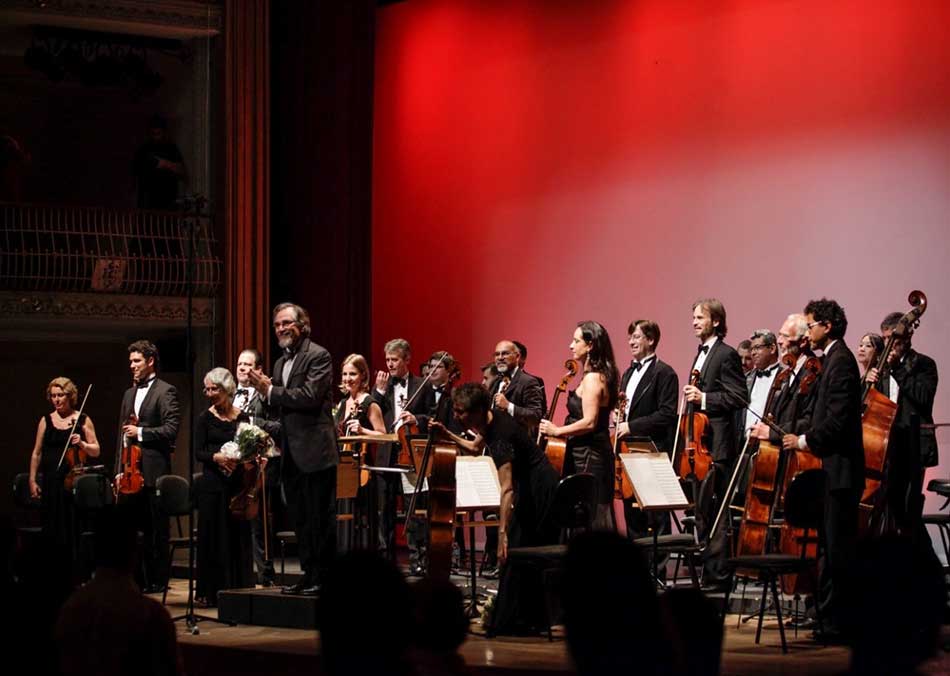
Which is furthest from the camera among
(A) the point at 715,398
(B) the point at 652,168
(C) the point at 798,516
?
(B) the point at 652,168

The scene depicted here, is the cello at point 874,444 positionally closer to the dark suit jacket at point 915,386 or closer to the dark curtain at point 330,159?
the dark suit jacket at point 915,386

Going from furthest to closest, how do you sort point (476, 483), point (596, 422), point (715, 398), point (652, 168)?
1. point (652, 168)
2. point (715, 398)
3. point (596, 422)
4. point (476, 483)

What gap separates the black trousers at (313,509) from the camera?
22.3 feet

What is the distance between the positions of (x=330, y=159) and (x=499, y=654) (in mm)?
6787

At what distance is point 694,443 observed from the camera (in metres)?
7.79

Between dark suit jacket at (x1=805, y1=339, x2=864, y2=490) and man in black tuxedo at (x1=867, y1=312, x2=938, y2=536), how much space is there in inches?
16.0

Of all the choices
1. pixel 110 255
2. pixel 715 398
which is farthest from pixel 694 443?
pixel 110 255

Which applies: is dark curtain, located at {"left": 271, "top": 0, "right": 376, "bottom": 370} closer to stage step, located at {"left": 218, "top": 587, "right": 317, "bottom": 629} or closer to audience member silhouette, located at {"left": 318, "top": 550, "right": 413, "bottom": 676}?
stage step, located at {"left": 218, "top": 587, "right": 317, "bottom": 629}

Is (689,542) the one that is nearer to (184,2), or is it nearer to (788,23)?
(788,23)

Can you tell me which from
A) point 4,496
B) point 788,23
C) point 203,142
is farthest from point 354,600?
point 4,496

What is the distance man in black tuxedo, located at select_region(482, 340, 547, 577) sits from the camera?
8.38 m

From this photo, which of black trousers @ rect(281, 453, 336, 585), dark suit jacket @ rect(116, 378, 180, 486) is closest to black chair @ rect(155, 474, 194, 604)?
dark suit jacket @ rect(116, 378, 180, 486)

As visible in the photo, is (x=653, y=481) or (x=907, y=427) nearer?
(x=653, y=481)

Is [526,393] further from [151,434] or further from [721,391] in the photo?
[151,434]
